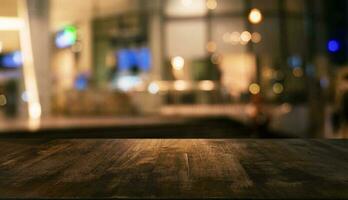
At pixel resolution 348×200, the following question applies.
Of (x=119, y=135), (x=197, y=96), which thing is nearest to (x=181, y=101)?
(x=197, y=96)

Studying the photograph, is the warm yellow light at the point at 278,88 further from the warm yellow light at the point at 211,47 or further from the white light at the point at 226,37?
the warm yellow light at the point at 211,47

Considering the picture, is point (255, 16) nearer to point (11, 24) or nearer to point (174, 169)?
point (11, 24)

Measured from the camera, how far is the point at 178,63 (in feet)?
81.3

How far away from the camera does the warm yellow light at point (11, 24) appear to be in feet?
80.7

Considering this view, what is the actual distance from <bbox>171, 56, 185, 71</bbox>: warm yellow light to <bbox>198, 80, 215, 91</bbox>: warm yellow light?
1.17 meters

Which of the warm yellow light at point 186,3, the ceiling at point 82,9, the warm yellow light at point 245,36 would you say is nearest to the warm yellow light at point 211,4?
the warm yellow light at point 186,3

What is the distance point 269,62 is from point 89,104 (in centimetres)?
845

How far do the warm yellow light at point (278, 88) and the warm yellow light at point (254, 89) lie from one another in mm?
895

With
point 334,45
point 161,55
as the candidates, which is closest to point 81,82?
point 161,55

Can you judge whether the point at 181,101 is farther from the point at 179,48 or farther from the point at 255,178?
the point at 255,178

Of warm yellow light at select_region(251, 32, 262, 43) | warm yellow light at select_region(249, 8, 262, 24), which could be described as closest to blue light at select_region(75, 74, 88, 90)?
warm yellow light at select_region(251, 32, 262, 43)

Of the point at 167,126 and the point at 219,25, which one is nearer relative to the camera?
the point at 167,126

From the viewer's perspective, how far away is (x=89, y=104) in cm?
2295

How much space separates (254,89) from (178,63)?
3.57 metres
